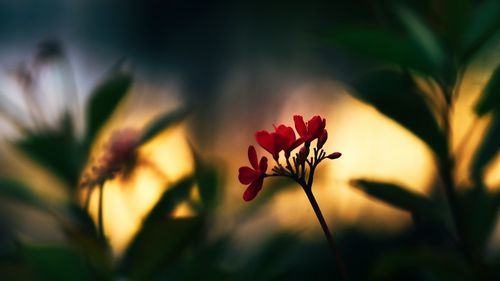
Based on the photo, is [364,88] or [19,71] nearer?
[364,88]

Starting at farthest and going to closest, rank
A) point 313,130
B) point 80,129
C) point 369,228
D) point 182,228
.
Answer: point 369,228
point 80,129
point 182,228
point 313,130

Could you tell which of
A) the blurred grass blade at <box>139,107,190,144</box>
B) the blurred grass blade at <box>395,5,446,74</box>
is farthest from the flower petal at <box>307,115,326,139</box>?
the blurred grass blade at <box>139,107,190,144</box>

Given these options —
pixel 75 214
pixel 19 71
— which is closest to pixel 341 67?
pixel 19 71

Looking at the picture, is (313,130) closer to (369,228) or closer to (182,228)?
(182,228)

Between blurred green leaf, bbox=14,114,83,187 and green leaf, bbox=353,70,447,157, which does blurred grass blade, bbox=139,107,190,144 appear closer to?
blurred green leaf, bbox=14,114,83,187

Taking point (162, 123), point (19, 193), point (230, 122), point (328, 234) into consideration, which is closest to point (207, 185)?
point (162, 123)

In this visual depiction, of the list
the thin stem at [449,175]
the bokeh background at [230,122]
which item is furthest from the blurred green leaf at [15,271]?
the thin stem at [449,175]

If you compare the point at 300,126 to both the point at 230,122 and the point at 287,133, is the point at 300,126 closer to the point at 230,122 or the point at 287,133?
the point at 287,133

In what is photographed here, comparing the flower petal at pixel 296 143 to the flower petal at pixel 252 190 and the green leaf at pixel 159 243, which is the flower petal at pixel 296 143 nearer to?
the flower petal at pixel 252 190
